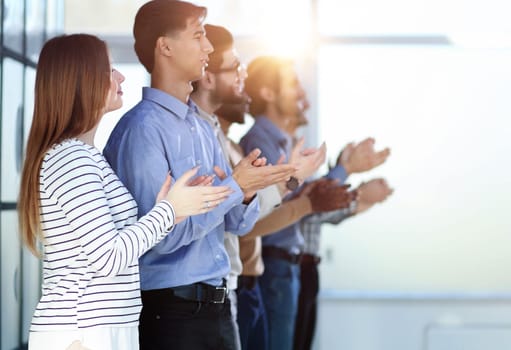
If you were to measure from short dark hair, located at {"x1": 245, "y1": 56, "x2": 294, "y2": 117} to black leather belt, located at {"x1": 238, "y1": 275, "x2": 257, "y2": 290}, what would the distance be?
90 cm

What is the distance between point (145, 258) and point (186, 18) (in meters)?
0.60

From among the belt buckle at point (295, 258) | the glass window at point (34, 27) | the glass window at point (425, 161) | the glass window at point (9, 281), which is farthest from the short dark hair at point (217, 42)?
the glass window at point (425, 161)

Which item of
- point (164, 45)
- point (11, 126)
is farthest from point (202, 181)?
point (11, 126)

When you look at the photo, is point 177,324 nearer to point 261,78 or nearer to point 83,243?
point 83,243

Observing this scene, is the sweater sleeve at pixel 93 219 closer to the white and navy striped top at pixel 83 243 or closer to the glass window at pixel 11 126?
the white and navy striped top at pixel 83 243

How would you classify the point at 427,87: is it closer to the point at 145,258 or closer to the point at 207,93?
the point at 207,93

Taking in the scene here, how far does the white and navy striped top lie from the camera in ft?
6.26

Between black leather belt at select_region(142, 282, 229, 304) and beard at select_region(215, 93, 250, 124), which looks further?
beard at select_region(215, 93, 250, 124)

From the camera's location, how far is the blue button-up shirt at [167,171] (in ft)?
7.43

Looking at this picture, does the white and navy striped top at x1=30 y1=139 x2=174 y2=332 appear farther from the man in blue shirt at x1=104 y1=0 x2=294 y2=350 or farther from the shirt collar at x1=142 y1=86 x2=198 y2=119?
the shirt collar at x1=142 y1=86 x2=198 y2=119

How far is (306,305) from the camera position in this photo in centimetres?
439

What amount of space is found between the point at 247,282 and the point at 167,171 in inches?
54.8

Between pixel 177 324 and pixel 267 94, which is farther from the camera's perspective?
pixel 267 94

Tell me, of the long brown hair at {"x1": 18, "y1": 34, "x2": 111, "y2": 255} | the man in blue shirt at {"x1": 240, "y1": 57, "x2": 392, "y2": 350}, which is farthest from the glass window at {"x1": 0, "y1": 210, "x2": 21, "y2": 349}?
the long brown hair at {"x1": 18, "y1": 34, "x2": 111, "y2": 255}
